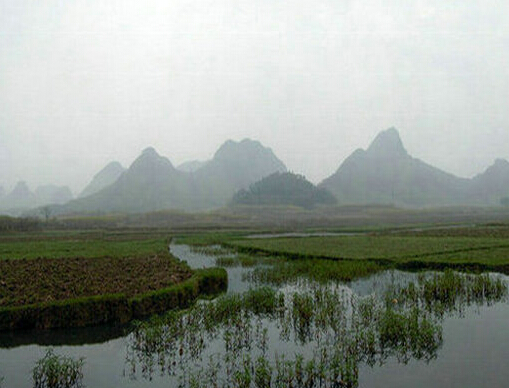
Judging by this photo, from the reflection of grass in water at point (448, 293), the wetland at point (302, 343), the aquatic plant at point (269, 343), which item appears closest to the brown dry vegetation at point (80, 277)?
the wetland at point (302, 343)

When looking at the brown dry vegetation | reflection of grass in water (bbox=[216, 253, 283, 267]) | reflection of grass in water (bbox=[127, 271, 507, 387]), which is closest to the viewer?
reflection of grass in water (bbox=[127, 271, 507, 387])

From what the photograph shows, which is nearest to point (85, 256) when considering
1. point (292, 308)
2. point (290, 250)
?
point (290, 250)

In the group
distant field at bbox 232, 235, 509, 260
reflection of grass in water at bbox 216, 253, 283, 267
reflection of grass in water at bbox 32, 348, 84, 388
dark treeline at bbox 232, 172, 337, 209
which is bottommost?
reflection of grass in water at bbox 216, 253, 283, 267

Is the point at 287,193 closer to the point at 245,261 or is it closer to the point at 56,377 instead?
the point at 245,261

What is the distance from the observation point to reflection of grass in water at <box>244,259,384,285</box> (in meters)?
21.6

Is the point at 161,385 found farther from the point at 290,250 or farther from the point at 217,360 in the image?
the point at 290,250

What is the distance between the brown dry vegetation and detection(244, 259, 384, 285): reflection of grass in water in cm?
417

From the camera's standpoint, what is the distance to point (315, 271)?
22891mm

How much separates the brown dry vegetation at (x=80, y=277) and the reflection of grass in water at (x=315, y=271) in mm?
4168

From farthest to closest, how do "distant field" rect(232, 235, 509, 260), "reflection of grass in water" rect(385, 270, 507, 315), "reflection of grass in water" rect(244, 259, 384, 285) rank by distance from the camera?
"distant field" rect(232, 235, 509, 260), "reflection of grass in water" rect(244, 259, 384, 285), "reflection of grass in water" rect(385, 270, 507, 315)

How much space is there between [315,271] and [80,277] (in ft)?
39.7

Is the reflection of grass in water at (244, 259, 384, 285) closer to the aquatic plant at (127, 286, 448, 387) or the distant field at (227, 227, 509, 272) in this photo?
the distant field at (227, 227, 509, 272)

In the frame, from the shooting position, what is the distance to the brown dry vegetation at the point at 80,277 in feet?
54.8

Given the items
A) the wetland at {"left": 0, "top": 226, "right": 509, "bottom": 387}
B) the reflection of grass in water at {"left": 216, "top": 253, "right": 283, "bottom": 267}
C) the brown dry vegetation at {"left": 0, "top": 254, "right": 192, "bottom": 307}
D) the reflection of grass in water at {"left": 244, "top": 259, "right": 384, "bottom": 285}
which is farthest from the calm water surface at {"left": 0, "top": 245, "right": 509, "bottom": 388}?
the reflection of grass in water at {"left": 216, "top": 253, "right": 283, "bottom": 267}
